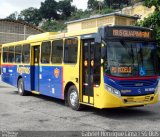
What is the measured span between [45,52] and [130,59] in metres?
4.94

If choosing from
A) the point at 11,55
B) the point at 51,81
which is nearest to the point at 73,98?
the point at 51,81

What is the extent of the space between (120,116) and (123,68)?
157 cm

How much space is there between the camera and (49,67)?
14.9 meters

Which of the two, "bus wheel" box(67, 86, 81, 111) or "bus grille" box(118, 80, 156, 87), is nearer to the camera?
"bus grille" box(118, 80, 156, 87)

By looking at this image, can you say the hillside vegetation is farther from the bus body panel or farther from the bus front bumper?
the bus front bumper

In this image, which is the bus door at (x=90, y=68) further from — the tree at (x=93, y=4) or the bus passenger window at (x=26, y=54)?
the tree at (x=93, y=4)

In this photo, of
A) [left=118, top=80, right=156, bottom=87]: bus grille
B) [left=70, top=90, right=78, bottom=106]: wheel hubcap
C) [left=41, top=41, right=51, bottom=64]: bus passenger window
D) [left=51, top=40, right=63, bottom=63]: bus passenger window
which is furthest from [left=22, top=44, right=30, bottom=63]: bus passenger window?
[left=118, top=80, right=156, bottom=87]: bus grille

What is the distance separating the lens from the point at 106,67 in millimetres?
11039

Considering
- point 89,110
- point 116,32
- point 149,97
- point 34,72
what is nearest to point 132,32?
point 116,32

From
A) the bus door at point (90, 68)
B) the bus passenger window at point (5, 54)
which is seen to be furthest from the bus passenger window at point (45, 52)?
the bus passenger window at point (5, 54)

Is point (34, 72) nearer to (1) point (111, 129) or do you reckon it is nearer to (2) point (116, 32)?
(2) point (116, 32)

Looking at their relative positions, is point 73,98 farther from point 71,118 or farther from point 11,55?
point 11,55

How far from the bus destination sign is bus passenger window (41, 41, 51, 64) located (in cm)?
431

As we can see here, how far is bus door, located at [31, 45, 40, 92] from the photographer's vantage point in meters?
16.3
